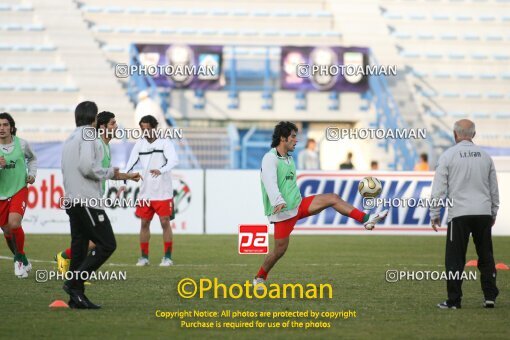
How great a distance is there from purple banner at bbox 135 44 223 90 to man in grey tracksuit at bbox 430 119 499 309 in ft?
73.1

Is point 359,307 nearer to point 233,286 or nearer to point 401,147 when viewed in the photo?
point 233,286

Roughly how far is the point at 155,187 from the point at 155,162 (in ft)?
1.26

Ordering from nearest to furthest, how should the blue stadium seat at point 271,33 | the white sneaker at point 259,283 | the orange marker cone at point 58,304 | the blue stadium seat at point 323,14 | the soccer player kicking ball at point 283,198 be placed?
the orange marker cone at point 58,304 → the soccer player kicking ball at point 283,198 → the white sneaker at point 259,283 → the blue stadium seat at point 271,33 → the blue stadium seat at point 323,14

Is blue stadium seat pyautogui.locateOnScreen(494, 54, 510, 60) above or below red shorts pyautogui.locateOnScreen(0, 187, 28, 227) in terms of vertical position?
above

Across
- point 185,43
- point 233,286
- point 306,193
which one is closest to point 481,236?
point 233,286

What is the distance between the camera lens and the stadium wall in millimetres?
25469

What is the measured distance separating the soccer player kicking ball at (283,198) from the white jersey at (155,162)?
4338 mm

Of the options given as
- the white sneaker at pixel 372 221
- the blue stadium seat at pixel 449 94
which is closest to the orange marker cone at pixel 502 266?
the white sneaker at pixel 372 221

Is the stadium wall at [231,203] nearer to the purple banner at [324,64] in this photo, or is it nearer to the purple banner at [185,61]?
the purple banner at [185,61]

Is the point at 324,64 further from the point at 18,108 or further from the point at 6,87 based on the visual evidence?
the point at 6,87

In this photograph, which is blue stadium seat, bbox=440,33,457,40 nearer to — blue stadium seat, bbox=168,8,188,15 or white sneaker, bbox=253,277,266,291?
blue stadium seat, bbox=168,8,188,15

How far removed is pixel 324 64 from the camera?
34.4 m

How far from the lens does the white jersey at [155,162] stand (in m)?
16.9

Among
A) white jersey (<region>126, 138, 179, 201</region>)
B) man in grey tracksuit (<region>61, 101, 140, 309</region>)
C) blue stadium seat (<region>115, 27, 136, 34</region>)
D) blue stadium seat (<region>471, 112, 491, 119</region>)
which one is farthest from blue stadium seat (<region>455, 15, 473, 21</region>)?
man in grey tracksuit (<region>61, 101, 140, 309</region>)
